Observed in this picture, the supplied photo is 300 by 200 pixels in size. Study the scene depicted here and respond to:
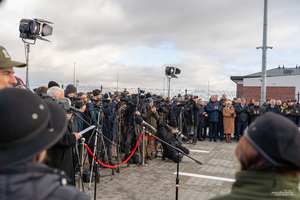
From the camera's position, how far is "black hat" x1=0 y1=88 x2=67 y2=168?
108cm

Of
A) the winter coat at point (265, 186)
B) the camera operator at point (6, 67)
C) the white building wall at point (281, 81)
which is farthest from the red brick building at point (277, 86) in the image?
the winter coat at point (265, 186)

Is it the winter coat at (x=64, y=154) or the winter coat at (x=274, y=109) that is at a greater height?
the winter coat at (x=274, y=109)

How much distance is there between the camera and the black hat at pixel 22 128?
1.08 metres

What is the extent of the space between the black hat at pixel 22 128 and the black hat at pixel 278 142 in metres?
0.98

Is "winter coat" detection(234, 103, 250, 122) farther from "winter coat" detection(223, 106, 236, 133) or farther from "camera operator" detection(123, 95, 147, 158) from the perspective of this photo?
"camera operator" detection(123, 95, 147, 158)

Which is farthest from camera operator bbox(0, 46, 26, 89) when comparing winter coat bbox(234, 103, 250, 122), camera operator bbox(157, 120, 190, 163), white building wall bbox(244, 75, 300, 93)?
white building wall bbox(244, 75, 300, 93)

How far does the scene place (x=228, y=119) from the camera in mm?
12672

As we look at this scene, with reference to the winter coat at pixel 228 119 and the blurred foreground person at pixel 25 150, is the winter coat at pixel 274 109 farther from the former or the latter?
the blurred foreground person at pixel 25 150

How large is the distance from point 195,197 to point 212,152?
5.10 metres

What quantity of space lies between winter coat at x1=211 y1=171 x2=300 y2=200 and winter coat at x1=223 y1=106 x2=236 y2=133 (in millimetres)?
11664

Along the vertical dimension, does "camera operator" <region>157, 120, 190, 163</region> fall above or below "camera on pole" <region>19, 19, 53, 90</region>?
below

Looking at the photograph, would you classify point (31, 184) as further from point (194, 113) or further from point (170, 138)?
point (194, 113)

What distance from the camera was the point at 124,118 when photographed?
28.4ft

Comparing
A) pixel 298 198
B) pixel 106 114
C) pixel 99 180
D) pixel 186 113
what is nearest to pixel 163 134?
pixel 106 114
